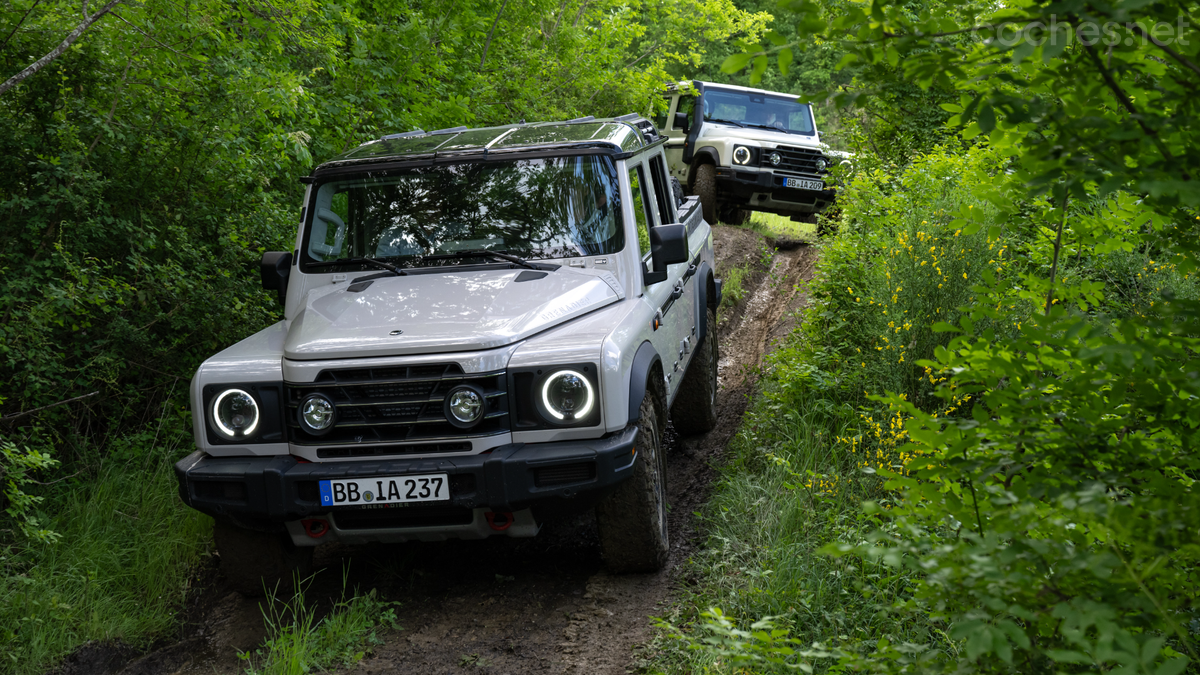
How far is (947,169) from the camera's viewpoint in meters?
6.35

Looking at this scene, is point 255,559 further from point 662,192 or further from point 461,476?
point 662,192

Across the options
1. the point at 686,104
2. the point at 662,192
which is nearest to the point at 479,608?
the point at 662,192

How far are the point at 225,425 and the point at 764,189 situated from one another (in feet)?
29.4

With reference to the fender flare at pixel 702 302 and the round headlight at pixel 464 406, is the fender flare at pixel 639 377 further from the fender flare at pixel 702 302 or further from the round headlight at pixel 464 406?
the fender flare at pixel 702 302

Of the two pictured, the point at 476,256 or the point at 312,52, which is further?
the point at 312,52

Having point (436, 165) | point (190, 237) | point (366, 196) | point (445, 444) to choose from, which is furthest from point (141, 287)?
point (445, 444)

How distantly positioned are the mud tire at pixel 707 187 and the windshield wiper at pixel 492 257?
314 inches

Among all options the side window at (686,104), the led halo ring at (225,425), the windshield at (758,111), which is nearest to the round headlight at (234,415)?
the led halo ring at (225,425)

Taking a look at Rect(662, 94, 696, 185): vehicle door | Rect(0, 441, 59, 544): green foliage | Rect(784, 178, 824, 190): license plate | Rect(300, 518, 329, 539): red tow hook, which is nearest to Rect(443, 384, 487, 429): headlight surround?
Rect(300, 518, 329, 539): red tow hook

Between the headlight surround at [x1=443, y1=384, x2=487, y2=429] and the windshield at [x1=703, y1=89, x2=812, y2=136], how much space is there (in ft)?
31.6

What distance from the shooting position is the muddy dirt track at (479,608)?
3262mm

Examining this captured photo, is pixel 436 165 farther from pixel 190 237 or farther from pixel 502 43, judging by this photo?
pixel 502 43

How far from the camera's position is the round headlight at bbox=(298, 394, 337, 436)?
11.1 ft

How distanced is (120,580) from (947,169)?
5.73 metres
